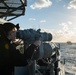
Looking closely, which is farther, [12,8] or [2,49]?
[12,8]

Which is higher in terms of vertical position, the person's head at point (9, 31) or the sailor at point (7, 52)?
the person's head at point (9, 31)

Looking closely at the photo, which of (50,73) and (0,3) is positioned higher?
(0,3)

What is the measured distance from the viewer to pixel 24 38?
19.2ft

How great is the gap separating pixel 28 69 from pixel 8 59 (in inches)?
69.3

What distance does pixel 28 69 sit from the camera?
6.27m

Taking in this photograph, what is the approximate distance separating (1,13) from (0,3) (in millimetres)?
954

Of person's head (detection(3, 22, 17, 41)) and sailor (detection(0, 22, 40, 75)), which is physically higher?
person's head (detection(3, 22, 17, 41))

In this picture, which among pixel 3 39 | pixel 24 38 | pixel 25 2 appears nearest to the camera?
pixel 3 39

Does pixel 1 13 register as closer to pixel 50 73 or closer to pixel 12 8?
pixel 12 8

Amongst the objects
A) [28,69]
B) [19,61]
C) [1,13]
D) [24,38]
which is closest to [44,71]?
[28,69]

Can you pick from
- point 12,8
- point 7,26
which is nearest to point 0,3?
point 12,8

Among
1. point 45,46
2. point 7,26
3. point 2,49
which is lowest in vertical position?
point 45,46

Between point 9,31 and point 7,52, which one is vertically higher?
point 9,31

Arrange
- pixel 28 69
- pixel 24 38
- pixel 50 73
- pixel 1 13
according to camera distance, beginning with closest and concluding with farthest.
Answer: pixel 24 38, pixel 28 69, pixel 50 73, pixel 1 13
